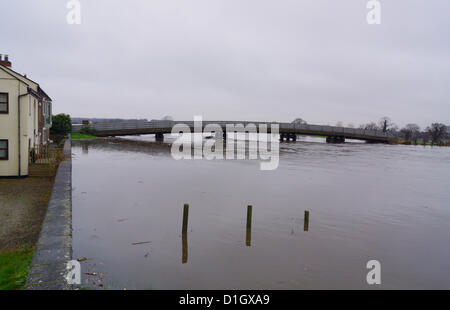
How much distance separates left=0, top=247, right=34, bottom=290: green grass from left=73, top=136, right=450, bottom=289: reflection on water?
177 centimetres

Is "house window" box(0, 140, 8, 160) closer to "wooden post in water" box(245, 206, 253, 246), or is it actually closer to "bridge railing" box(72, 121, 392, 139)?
"wooden post in water" box(245, 206, 253, 246)

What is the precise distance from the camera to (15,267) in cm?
933

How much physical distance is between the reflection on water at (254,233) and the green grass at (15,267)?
5.82 feet

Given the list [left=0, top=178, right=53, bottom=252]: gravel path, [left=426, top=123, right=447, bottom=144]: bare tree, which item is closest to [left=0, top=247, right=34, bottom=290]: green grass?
[left=0, top=178, right=53, bottom=252]: gravel path

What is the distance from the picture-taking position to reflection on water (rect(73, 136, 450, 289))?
38.5ft

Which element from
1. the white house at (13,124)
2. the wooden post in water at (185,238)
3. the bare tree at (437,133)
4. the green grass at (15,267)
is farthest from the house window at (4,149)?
the bare tree at (437,133)

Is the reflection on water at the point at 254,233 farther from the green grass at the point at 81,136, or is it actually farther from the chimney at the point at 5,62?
the green grass at the point at 81,136

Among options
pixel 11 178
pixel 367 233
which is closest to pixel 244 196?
pixel 367 233

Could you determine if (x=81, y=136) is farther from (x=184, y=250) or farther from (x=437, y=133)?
(x=437, y=133)

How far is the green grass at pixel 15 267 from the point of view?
8.53 meters

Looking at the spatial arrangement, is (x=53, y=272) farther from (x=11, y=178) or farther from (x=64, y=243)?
(x=11, y=178)

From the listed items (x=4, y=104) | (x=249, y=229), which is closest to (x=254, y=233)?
(x=249, y=229)

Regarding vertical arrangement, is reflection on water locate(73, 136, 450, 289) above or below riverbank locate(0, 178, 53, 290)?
below
